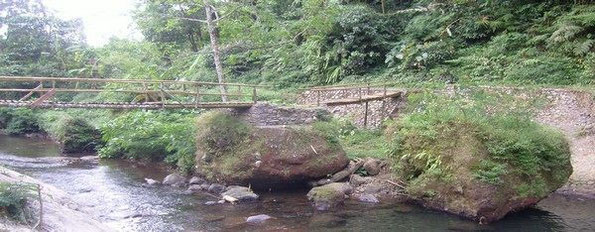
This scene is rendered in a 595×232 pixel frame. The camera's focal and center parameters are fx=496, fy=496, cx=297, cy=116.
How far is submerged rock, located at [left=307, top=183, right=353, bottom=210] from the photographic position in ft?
42.8

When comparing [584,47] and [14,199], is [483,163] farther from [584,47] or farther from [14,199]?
[14,199]

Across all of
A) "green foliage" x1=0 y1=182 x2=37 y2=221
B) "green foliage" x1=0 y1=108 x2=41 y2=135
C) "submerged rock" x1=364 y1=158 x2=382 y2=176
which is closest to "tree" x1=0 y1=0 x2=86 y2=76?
"green foliage" x1=0 y1=108 x2=41 y2=135

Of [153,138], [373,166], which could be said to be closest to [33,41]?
[153,138]

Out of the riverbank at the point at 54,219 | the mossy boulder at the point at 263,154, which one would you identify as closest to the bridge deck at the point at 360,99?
the mossy boulder at the point at 263,154

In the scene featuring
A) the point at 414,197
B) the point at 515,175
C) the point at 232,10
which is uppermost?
the point at 232,10

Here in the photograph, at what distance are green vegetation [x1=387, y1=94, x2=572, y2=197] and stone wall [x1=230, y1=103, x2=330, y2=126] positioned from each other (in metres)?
3.47

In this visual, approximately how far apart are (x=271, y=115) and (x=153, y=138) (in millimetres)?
6099

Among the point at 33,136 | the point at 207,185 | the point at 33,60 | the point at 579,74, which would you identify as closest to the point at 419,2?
the point at 579,74

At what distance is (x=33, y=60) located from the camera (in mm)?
36281

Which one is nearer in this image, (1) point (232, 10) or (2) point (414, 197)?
(2) point (414, 197)

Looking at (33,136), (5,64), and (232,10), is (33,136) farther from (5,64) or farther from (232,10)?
(232,10)

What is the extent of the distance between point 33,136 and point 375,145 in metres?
21.9

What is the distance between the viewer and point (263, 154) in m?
14.6

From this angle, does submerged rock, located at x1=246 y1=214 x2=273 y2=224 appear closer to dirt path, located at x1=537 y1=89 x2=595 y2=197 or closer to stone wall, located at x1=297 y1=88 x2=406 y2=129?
stone wall, located at x1=297 y1=88 x2=406 y2=129
